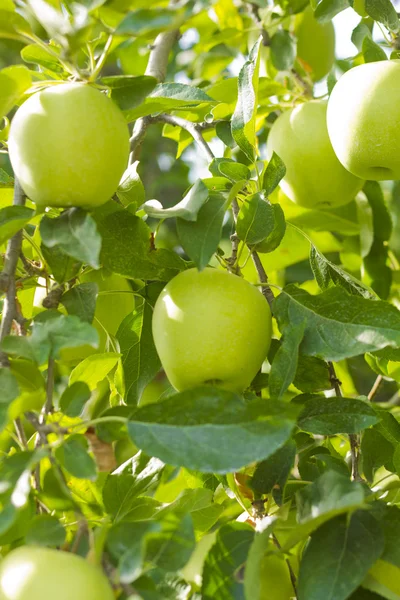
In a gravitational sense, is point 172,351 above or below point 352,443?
above

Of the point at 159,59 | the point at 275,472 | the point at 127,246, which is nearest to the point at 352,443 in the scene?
the point at 275,472

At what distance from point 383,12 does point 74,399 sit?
2.85 feet

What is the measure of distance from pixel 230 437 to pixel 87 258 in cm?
24

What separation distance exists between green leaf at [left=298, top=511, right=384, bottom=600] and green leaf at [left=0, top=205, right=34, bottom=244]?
49 centimetres

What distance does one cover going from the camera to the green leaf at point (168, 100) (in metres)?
1.04

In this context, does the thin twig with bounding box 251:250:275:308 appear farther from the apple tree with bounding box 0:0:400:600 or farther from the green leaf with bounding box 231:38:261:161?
the green leaf with bounding box 231:38:261:161

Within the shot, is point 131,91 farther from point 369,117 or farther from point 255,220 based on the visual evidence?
point 369,117

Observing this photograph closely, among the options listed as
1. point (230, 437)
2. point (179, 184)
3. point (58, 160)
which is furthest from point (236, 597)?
point (179, 184)

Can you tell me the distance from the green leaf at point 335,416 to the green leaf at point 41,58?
550 mm

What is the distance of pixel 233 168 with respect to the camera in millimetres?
1113

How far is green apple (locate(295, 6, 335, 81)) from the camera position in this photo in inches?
73.6

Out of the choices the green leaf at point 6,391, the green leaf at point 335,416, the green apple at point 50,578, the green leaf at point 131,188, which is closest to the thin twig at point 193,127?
the green leaf at point 131,188

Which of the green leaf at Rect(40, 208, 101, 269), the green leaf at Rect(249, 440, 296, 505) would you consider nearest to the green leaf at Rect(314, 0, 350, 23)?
the green leaf at Rect(40, 208, 101, 269)

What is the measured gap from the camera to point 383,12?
1.29m
